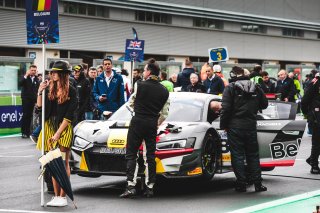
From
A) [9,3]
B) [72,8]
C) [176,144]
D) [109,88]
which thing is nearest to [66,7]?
[72,8]

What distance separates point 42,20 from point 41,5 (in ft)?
0.63

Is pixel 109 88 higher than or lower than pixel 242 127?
higher

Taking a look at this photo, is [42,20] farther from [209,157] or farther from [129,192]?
[209,157]

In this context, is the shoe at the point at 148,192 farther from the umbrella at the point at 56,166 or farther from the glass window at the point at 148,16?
the glass window at the point at 148,16

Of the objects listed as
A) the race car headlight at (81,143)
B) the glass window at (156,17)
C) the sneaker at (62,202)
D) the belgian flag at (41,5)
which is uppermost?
the glass window at (156,17)

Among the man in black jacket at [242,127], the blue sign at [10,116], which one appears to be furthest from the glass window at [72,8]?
the man in black jacket at [242,127]

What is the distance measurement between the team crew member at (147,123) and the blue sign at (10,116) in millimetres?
12416

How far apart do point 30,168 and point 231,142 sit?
14.7ft

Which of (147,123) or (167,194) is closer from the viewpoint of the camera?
(147,123)

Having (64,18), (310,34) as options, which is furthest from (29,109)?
(310,34)

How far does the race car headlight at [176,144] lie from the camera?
954 cm

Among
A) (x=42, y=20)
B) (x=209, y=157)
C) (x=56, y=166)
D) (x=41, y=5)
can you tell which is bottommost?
(x=209, y=157)

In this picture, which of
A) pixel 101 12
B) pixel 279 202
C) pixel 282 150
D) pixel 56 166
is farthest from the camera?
pixel 101 12

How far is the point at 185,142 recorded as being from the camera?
31.5 feet
